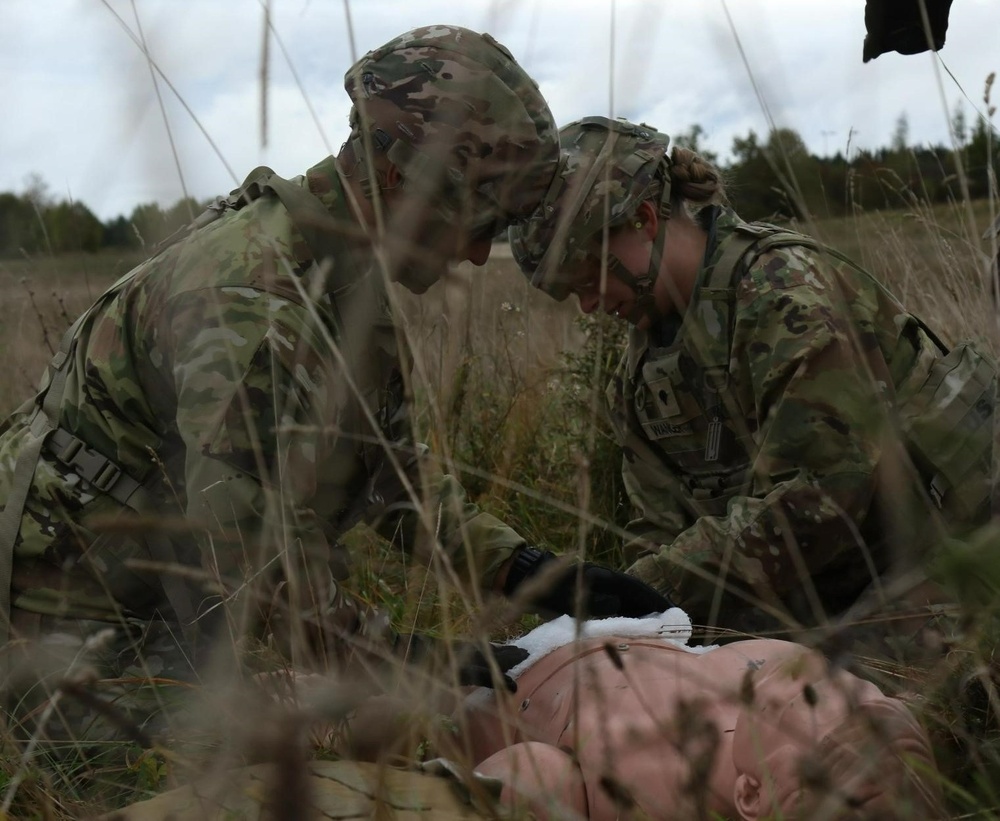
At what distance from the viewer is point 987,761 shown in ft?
5.75

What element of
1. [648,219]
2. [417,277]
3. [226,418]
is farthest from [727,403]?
[226,418]

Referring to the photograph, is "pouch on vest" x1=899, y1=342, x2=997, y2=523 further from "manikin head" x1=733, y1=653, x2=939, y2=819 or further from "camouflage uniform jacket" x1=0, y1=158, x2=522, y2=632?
"manikin head" x1=733, y1=653, x2=939, y2=819

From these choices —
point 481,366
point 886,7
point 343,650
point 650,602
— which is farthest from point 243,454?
point 481,366

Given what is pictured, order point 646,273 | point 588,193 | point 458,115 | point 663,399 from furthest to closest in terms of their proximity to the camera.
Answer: point 663,399
point 646,273
point 588,193
point 458,115

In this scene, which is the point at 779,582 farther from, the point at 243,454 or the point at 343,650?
the point at 243,454

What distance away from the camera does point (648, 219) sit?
3283mm

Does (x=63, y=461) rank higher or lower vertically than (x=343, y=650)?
higher

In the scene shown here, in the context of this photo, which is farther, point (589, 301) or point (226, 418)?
point (589, 301)

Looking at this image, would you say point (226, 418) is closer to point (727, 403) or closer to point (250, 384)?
point (250, 384)

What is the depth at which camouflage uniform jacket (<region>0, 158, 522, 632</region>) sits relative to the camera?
2.25 meters

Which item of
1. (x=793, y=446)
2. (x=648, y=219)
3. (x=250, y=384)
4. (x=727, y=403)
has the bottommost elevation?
(x=793, y=446)

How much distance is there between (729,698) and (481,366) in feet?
11.5

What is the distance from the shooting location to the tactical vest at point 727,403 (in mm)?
2990

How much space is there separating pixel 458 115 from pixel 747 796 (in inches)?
68.8
